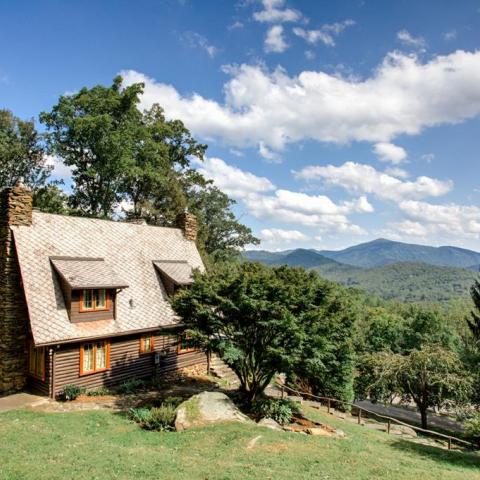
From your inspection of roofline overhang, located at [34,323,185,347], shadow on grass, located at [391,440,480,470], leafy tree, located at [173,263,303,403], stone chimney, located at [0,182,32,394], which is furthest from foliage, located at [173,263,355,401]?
stone chimney, located at [0,182,32,394]

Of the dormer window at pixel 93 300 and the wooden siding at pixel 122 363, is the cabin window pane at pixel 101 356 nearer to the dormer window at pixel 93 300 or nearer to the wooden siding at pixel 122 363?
the wooden siding at pixel 122 363

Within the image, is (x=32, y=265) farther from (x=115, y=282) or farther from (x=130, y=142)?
(x=130, y=142)

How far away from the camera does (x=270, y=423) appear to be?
16547mm

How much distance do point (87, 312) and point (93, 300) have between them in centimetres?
67

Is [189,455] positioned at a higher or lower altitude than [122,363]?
lower

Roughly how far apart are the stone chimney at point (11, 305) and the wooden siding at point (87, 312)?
2.44 meters

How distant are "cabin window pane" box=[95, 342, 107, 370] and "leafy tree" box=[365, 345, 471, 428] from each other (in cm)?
2071

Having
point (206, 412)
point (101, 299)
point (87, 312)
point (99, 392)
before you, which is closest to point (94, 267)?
point (101, 299)

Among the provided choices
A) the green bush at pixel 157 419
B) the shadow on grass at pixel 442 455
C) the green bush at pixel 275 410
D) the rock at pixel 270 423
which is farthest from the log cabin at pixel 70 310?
the shadow on grass at pixel 442 455

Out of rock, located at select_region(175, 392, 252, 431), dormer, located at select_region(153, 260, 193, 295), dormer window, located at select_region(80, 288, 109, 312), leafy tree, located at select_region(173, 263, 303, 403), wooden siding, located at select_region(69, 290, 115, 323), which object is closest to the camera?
rock, located at select_region(175, 392, 252, 431)

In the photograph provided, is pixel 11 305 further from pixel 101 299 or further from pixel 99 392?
pixel 99 392

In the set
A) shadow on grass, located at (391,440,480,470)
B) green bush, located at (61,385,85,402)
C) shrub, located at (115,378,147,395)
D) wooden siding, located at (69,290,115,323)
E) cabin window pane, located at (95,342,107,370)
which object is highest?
wooden siding, located at (69,290,115,323)

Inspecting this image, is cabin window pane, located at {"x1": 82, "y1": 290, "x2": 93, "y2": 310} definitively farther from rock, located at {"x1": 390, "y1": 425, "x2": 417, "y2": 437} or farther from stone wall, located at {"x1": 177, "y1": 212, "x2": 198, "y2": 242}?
rock, located at {"x1": 390, "y1": 425, "x2": 417, "y2": 437}

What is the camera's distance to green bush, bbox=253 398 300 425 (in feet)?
57.4
